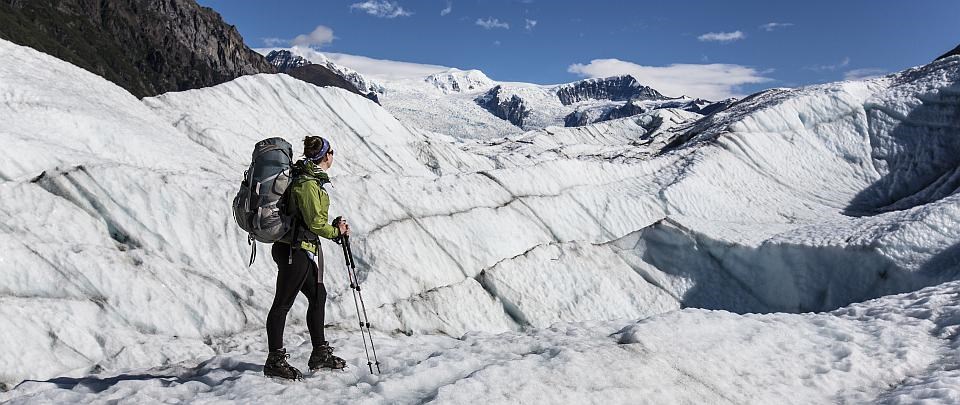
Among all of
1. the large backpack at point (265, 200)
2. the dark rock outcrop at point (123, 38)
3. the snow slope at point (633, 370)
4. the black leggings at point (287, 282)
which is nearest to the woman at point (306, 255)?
the black leggings at point (287, 282)

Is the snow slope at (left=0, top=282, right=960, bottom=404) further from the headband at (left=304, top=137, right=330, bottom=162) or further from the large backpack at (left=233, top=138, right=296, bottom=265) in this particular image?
the headband at (left=304, top=137, right=330, bottom=162)

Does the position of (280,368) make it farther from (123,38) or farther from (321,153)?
(123,38)

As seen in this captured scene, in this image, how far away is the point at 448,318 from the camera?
494 inches

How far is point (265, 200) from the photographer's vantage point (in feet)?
17.2

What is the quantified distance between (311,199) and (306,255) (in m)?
0.64

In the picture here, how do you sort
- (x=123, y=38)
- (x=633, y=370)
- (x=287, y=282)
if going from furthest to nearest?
(x=123, y=38), (x=633, y=370), (x=287, y=282)

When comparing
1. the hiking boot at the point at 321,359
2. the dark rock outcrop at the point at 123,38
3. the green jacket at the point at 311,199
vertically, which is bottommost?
the hiking boot at the point at 321,359

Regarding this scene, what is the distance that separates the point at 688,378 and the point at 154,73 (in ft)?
659

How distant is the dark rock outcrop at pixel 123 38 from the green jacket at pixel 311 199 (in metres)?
157

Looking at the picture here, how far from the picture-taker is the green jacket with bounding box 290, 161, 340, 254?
5176 mm

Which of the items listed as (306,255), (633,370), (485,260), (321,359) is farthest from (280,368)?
(485,260)

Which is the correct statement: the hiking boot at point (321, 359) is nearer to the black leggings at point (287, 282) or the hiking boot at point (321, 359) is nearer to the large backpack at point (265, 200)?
the black leggings at point (287, 282)

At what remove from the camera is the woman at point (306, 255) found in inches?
205

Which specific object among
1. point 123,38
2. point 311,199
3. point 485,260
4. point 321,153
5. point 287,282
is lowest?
point 485,260
